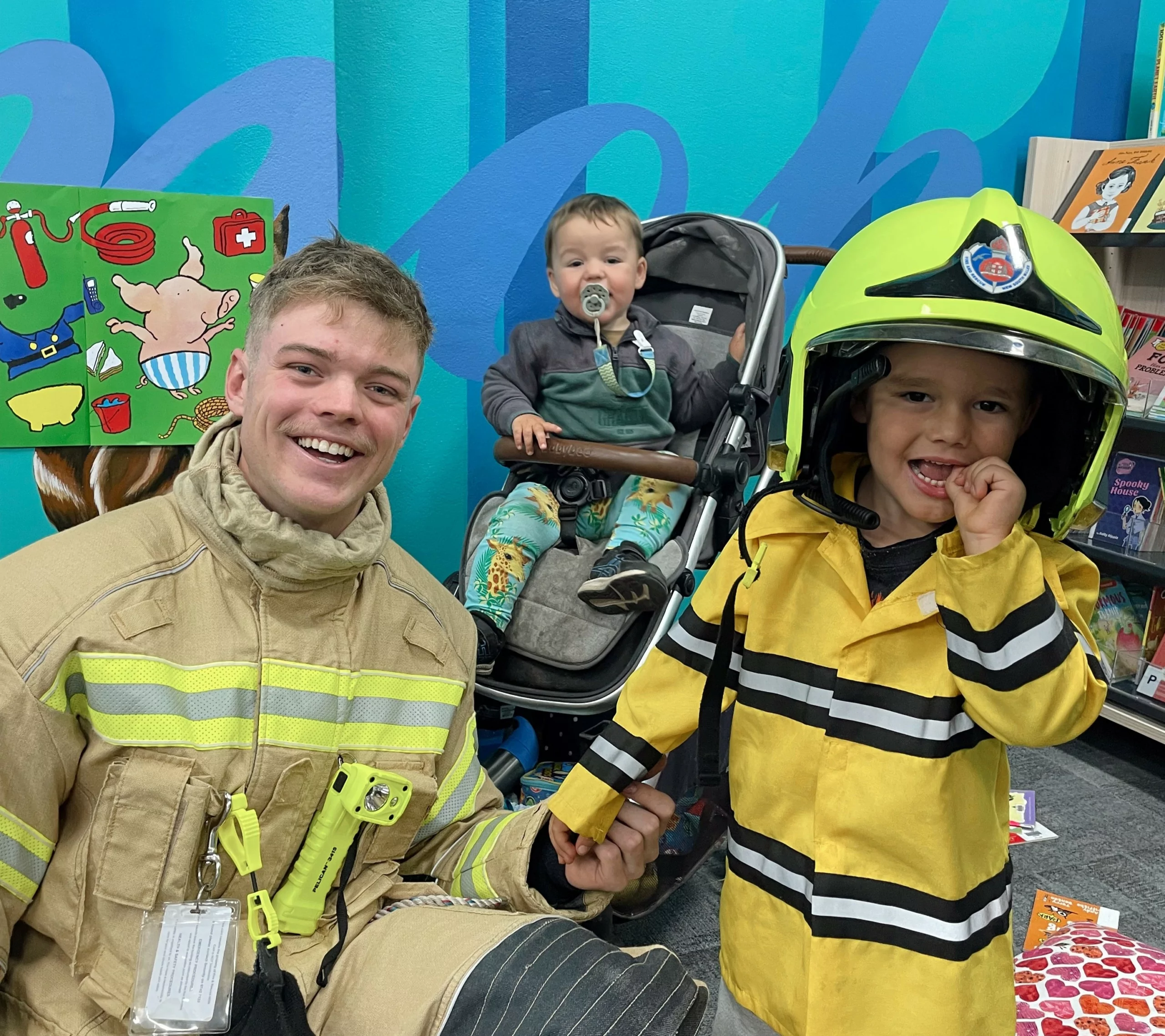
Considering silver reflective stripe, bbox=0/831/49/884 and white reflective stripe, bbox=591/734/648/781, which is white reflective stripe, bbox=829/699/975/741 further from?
silver reflective stripe, bbox=0/831/49/884

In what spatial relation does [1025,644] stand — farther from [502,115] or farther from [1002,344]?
[502,115]

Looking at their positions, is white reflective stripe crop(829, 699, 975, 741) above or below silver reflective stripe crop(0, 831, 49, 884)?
above

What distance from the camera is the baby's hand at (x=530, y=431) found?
2564 mm

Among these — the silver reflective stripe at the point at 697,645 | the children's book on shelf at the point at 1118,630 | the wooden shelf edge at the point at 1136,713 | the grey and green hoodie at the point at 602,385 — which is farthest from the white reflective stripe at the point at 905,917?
the children's book on shelf at the point at 1118,630

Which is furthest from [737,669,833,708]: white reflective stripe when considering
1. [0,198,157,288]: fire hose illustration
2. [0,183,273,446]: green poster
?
[0,198,157,288]: fire hose illustration

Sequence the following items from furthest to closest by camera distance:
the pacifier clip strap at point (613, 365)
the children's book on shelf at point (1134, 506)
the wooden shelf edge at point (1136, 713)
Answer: the children's book on shelf at point (1134, 506) → the wooden shelf edge at point (1136, 713) → the pacifier clip strap at point (613, 365)

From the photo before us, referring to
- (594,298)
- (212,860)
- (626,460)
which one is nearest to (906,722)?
(212,860)

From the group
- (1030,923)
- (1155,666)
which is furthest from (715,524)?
(1155,666)

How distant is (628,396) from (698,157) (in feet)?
4.11

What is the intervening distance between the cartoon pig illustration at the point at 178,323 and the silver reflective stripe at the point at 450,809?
1412 mm

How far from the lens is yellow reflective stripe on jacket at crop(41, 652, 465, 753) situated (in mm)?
1352

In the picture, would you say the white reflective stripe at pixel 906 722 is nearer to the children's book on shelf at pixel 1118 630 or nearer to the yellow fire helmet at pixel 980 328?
the yellow fire helmet at pixel 980 328

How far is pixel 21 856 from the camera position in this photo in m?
1.34

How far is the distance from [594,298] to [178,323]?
110 centimetres
